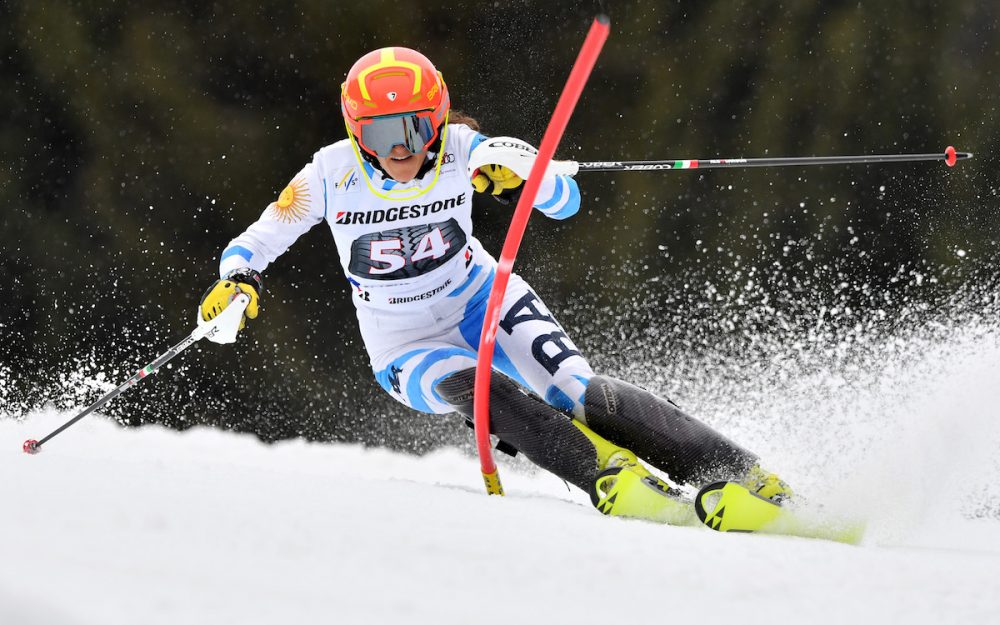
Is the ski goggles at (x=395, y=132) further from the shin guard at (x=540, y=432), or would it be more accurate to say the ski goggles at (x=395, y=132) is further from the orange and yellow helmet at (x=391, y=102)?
the shin guard at (x=540, y=432)

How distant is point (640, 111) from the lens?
4965 mm

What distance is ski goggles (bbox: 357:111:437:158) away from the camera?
275 cm

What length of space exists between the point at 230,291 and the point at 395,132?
0.65 m

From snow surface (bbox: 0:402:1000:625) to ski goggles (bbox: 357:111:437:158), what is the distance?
102 cm

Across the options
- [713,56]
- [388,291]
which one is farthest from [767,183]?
[388,291]

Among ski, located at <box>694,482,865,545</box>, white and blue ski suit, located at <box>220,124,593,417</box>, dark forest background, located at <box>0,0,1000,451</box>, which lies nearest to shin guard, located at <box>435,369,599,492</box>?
white and blue ski suit, located at <box>220,124,593,417</box>

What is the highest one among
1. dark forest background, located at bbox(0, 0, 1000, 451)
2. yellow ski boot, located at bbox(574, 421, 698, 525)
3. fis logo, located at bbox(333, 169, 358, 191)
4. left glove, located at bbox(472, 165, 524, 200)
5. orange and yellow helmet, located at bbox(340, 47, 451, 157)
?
orange and yellow helmet, located at bbox(340, 47, 451, 157)

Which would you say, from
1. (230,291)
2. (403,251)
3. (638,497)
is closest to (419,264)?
(403,251)

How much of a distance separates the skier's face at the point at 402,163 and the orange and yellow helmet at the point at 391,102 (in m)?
0.03

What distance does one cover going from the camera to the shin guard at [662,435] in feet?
8.22

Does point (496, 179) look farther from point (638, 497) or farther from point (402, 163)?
point (638, 497)

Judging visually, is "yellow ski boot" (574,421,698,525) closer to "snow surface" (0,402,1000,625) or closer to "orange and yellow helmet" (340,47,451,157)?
"snow surface" (0,402,1000,625)

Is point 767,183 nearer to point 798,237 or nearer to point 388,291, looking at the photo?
point 798,237

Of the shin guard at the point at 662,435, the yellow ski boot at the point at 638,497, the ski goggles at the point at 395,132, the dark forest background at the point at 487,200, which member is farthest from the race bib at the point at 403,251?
the dark forest background at the point at 487,200
